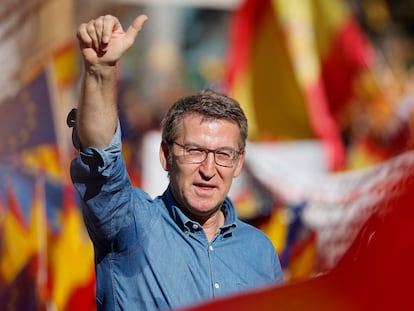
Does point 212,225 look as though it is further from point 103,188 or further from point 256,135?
point 256,135

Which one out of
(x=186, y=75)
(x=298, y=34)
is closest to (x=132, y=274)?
(x=298, y=34)

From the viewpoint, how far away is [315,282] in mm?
1934

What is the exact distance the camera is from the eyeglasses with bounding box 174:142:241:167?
2.65 metres

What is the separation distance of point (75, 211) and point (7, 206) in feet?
1.56

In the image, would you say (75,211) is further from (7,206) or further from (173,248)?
(173,248)

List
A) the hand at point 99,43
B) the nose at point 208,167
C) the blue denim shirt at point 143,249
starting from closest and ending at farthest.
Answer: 1. the hand at point 99,43
2. the blue denim shirt at point 143,249
3. the nose at point 208,167

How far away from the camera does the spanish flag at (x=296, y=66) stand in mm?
8367

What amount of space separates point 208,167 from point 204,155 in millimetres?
34

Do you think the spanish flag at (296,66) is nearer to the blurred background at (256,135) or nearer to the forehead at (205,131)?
the blurred background at (256,135)

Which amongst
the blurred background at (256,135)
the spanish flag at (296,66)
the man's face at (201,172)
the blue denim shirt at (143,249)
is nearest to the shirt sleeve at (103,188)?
the blue denim shirt at (143,249)

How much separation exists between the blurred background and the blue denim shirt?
346 mm

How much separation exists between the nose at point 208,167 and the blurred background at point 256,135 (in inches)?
14.2

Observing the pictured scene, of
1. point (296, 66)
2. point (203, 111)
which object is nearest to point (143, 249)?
point (203, 111)

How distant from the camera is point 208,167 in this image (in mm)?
2643
